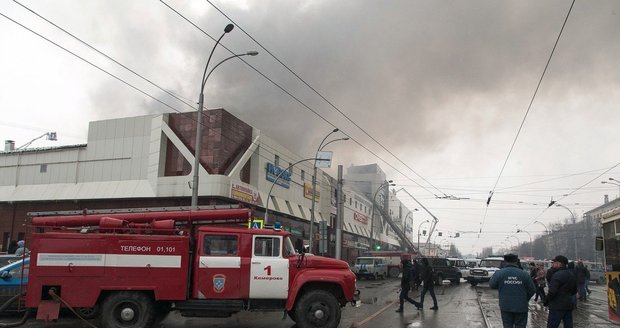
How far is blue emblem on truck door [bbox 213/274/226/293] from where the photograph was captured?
10000 millimetres

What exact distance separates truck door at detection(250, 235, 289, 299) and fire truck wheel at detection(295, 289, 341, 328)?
451mm

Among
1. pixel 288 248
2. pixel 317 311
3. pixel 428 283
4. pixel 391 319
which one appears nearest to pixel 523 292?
pixel 317 311

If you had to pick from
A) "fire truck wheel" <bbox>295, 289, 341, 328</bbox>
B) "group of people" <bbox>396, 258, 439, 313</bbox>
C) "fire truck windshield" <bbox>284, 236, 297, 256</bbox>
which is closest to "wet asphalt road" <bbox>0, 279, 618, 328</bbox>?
"group of people" <bbox>396, 258, 439, 313</bbox>

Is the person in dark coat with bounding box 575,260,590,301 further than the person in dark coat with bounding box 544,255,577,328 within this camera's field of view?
Yes

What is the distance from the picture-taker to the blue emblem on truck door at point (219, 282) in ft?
32.8

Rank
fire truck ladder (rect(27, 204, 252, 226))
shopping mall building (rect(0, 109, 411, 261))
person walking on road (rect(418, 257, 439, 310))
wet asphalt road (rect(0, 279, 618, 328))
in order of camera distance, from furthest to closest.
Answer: shopping mall building (rect(0, 109, 411, 261)) < person walking on road (rect(418, 257, 439, 310)) < wet asphalt road (rect(0, 279, 618, 328)) < fire truck ladder (rect(27, 204, 252, 226))

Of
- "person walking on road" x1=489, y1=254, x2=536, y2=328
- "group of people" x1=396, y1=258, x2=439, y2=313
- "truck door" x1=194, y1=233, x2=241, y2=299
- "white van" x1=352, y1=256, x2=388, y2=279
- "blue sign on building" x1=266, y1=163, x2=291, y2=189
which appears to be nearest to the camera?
"person walking on road" x1=489, y1=254, x2=536, y2=328

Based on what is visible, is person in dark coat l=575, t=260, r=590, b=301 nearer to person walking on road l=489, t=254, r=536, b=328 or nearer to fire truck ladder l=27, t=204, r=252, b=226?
person walking on road l=489, t=254, r=536, b=328

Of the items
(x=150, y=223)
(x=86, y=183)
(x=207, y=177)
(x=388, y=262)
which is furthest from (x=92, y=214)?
(x=388, y=262)

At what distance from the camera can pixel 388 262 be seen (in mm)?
41125

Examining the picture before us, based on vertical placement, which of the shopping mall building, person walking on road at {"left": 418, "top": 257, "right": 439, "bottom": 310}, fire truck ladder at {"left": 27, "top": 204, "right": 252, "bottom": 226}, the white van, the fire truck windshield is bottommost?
the white van

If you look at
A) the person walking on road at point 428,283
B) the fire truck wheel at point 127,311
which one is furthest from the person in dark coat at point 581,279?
the fire truck wheel at point 127,311

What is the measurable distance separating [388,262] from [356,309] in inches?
1084

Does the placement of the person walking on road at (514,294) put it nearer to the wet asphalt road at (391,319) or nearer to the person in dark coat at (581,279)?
the wet asphalt road at (391,319)
